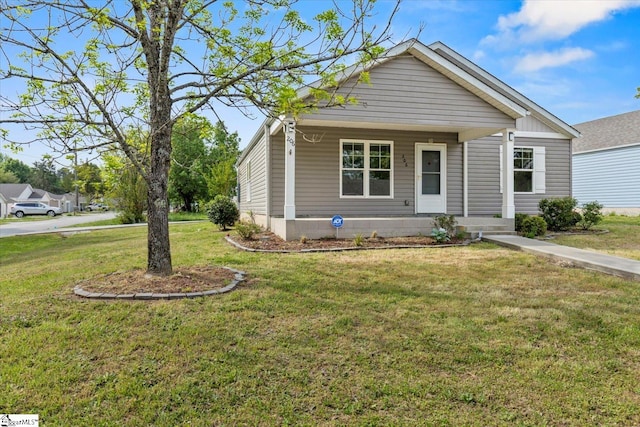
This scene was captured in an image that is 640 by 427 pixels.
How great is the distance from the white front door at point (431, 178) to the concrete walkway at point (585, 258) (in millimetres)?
2957

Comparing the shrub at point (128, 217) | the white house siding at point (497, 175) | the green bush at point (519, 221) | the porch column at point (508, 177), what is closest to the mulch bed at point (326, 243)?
the porch column at point (508, 177)

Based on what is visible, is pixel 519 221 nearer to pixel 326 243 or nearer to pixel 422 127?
pixel 422 127

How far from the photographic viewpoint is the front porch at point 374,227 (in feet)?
27.9

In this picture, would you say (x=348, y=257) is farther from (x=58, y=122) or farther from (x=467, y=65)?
(x=467, y=65)

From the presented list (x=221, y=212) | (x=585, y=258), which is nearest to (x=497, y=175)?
(x=585, y=258)

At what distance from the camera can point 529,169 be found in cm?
1202

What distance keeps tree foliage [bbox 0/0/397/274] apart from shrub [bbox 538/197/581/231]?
8681 mm

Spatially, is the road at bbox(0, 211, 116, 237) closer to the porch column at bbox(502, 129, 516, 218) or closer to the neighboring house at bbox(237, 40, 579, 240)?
the neighboring house at bbox(237, 40, 579, 240)

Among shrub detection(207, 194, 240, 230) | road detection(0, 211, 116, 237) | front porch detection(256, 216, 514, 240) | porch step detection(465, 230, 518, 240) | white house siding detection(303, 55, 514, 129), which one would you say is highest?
white house siding detection(303, 55, 514, 129)

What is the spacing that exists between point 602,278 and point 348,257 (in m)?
3.81

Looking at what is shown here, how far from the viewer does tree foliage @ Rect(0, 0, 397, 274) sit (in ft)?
14.0

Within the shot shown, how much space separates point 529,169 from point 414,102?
5548 mm

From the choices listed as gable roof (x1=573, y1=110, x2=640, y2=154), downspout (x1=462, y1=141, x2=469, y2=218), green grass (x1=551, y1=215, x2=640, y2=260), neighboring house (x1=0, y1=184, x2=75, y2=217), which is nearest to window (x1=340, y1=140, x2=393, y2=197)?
downspout (x1=462, y1=141, x2=469, y2=218)

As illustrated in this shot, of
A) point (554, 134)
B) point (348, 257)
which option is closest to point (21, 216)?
point (348, 257)
